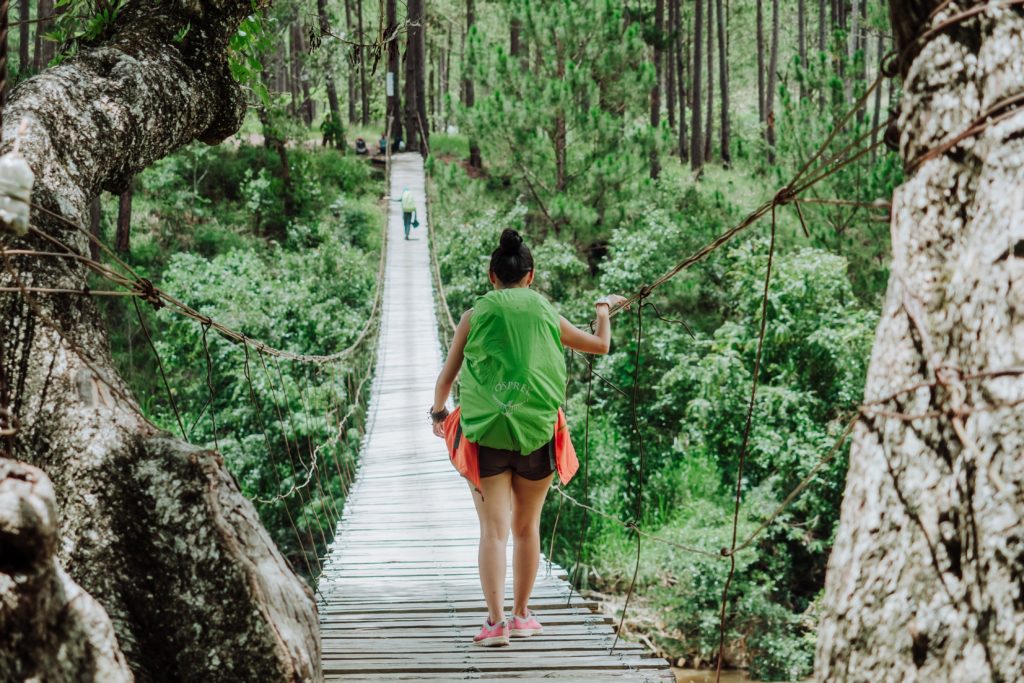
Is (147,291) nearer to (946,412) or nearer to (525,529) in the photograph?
(525,529)

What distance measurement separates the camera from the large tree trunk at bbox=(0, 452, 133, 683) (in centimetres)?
81

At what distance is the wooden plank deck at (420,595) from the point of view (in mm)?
1844

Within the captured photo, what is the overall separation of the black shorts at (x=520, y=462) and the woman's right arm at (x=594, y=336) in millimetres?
225

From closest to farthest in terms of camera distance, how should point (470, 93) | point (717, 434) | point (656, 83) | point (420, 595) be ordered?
point (420, 595), point (717, 434), point (656, 83), point (470, 93)

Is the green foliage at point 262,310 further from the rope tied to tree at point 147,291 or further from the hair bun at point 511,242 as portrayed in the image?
the rope tied to tree at point 147,291

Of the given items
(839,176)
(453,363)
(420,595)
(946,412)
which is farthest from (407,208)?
(946,412)

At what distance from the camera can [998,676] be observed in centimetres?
67

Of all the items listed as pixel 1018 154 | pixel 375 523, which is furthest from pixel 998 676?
pixel 375 523

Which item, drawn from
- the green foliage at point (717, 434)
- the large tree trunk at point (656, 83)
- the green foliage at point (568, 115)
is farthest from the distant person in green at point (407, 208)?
the large tree trunk at point (656, 83)

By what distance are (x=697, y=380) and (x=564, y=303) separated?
179 cm

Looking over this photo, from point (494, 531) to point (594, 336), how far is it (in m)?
0.47

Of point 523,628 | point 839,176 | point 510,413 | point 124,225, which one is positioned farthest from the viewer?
point 124,225

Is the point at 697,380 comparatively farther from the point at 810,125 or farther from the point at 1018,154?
the point at 1018,154

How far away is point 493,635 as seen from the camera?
78.8 inches
